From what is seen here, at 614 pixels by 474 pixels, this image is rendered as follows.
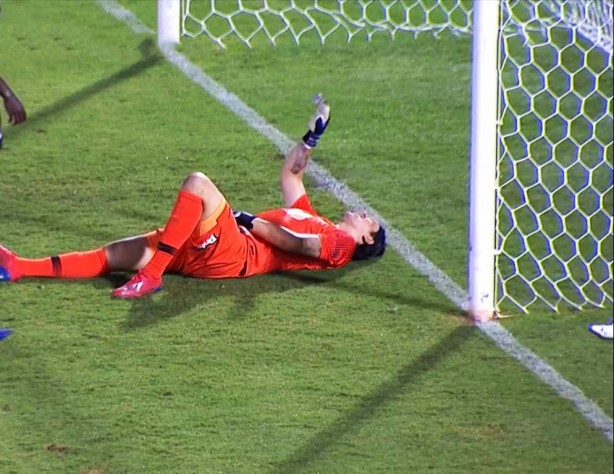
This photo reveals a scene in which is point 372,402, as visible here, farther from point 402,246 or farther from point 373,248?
point 402,246

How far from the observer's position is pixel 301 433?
5.04 m

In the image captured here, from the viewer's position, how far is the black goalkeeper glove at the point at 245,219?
5.76 metres

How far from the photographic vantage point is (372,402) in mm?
5238

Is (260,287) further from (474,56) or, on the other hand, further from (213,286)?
(474,56)

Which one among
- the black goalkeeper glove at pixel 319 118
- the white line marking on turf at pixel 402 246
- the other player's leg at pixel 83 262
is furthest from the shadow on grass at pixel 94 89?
the black goalkeeper glove at pixel 319 118

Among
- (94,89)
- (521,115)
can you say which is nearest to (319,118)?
(521,115)

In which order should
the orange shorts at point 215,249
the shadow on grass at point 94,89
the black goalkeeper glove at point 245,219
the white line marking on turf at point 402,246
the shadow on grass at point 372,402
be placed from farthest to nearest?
1. the shadow on grass at point 94,89
2. the black goalkeeper glove at point 245,219
3. the orange shorts at point 215,249
4. the white line marking on turf at point 402,246
5. the shadow on grass at point 372,402

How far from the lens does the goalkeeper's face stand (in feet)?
19.4

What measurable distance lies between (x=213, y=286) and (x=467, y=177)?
155 centimetres

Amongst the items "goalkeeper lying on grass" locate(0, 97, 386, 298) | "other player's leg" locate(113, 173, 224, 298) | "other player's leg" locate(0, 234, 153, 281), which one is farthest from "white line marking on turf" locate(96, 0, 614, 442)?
"other player's leg" locate(0, 234, 153, 281)

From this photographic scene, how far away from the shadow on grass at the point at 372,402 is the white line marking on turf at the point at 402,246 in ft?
0.63

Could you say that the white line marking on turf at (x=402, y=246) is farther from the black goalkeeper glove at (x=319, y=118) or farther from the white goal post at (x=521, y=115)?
the black goalkeeper glove at (x=319, y=118)

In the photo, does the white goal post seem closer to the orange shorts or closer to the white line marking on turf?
the white line marking on turf

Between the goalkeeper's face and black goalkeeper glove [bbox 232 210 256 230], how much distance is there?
16.5 inches
